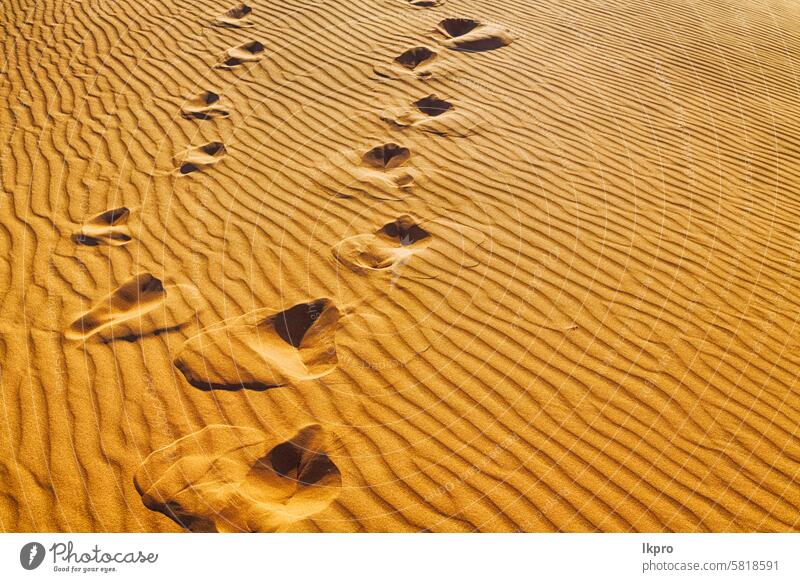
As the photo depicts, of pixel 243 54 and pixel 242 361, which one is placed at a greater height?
pixel 243 54

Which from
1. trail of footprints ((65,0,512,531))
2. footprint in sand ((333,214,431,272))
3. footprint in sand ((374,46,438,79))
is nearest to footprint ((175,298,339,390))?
trail of footprints ((65,0,512,531))

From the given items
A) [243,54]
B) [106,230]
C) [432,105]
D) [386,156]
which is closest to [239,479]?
[106,230]

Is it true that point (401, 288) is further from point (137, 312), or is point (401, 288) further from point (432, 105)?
point (432, 105)

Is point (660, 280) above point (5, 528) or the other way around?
above

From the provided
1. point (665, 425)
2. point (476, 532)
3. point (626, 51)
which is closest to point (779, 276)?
point (665, 425)

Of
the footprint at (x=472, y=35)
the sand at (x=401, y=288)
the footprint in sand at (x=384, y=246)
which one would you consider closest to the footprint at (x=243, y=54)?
the sand at (x=401, y=288)

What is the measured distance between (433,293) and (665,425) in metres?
1.92

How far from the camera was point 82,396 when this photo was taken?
3969mm

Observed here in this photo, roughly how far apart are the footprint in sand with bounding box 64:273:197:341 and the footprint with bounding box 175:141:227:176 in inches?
71.1

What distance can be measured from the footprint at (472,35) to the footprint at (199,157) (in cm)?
391

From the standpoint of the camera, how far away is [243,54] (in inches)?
341

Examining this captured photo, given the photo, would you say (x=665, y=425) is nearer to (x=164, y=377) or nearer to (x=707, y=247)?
(x=707, y=247)

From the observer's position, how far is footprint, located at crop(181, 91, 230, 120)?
7.35 m

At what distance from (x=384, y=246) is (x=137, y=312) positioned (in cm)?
209
